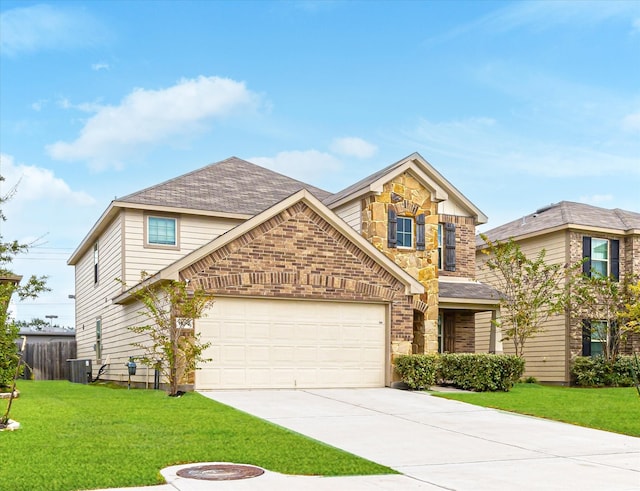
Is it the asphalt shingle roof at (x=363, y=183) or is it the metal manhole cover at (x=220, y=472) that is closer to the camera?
the metal manhole cover at (x=220, y=472)

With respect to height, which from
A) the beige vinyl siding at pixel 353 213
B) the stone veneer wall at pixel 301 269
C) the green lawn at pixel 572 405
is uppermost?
the beige vinyl siding at pixel 353 213

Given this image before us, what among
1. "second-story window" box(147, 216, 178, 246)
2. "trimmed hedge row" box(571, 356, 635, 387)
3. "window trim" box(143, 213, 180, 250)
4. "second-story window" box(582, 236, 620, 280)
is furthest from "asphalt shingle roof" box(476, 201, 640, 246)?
"second-story window" box(147, 216, 178, 246)

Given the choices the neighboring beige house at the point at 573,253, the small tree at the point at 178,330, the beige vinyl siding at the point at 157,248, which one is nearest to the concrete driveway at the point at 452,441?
the small tree at the point at 178,330

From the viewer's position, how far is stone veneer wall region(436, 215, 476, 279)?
2706 centimetres

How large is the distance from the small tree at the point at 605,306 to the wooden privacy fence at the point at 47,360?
1975 centimetres

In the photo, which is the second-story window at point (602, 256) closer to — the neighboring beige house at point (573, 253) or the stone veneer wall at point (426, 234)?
the neighboring beige house at point (573, 253)

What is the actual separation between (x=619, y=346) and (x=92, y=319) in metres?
19.1

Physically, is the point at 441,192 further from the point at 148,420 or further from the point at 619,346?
the point at 148,420

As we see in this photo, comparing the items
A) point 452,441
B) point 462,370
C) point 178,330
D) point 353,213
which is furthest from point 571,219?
point 452,441

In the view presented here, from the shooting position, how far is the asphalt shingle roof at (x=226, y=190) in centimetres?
2422

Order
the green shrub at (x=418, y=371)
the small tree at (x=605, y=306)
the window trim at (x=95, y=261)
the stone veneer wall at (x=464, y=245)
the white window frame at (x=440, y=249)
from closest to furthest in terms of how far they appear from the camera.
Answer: the green shrub at (x=418, y=371)
the white window frame at (x=440, y=249)
the stone veneer wall at (x=464, y=245)
the small tree at (x=605, y=306)
the window trim at (x=95, y=261)

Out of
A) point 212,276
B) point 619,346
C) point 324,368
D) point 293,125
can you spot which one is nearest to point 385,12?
point 293,125

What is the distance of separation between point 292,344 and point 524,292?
34.2 ft

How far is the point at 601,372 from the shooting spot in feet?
87.6
